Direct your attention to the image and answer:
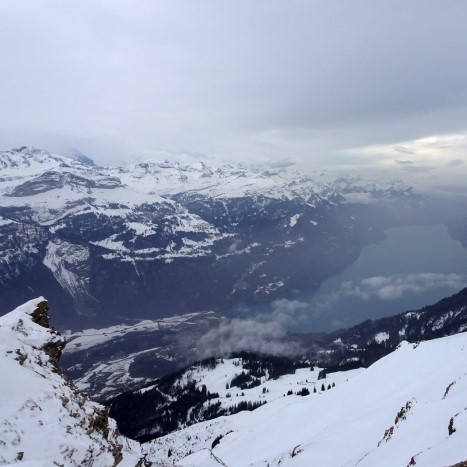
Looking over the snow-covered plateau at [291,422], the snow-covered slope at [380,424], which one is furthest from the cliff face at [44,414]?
the snow-covered slope at [380,424]

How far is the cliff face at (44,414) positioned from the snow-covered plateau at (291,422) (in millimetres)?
68

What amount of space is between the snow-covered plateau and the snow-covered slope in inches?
5.8

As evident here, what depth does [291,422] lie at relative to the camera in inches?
3007

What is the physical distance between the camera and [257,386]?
7190 inches

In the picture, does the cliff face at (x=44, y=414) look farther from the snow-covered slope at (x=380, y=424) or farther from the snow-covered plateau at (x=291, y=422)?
the snow-covered slope at (x=380, y=424)

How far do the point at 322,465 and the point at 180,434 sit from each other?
88.6 m

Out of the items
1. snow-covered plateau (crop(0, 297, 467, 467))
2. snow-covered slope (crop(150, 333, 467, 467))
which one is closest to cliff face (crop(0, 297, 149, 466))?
snow-covered plateau (crop(0, 297, 467, 467))

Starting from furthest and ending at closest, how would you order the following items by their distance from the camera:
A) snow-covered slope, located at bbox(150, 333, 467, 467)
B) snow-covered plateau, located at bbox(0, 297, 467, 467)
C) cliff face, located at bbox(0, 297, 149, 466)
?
snow-covered slope, located at bbox(150, 333, 467, 467) < snow-covered plateau, located at bbox(0, 297, 467, 467) < cliff face, located at bbox(0, 297, 149, 466)

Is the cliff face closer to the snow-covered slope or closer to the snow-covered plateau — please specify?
the snow-covered plateau

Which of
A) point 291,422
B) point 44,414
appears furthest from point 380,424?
point 44,414

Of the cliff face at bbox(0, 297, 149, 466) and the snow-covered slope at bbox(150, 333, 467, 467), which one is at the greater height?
the cliff face at bbox(0, 297, 149, 466)

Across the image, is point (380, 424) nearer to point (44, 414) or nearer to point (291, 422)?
point (291, 422)

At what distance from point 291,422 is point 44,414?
2283 inches

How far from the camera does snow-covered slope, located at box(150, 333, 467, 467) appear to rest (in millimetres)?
30122
